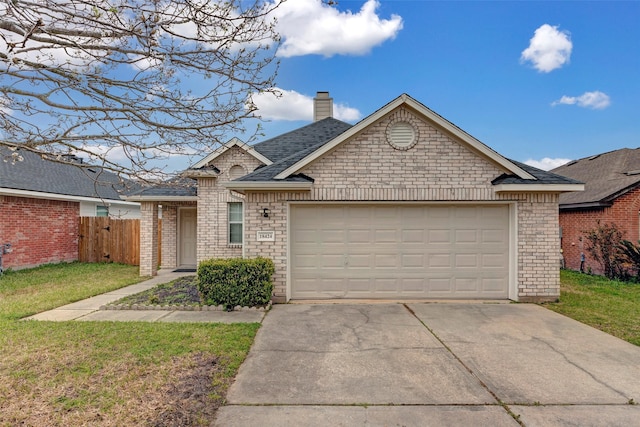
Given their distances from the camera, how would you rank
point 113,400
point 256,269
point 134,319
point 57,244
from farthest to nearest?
point 57,244
point 256,269
point 134,319
point 113,400

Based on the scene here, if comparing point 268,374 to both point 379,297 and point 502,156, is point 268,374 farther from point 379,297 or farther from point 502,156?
point 502,156

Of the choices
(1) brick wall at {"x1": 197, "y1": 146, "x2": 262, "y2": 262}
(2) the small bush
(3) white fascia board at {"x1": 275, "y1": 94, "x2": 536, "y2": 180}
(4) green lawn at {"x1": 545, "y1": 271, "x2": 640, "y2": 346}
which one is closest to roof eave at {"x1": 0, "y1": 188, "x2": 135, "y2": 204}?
(1) brick wall at {"x1": 197, "y1": 146, "x2": 262, "y2": 262}

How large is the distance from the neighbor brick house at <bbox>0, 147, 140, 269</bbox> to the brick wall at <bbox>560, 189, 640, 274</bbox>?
17709 mm

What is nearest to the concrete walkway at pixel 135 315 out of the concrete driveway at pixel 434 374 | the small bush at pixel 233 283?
the small bush at pixel 233 283

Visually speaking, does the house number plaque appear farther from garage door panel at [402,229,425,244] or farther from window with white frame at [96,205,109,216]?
window with white frame at [96,205,109,216]

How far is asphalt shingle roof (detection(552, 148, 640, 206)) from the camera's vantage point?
12.5 metres

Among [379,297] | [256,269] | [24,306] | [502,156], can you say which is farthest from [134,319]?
[502,156]

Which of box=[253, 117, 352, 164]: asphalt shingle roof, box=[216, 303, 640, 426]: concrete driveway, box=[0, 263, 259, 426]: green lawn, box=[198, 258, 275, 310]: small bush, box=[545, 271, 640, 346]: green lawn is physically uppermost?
box=[253, 117, 352, 164]: asphalt shingle roof

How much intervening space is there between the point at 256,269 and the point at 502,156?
238 inches

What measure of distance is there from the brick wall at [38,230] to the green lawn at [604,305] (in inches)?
676

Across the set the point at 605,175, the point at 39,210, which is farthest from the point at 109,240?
the point at 605,175

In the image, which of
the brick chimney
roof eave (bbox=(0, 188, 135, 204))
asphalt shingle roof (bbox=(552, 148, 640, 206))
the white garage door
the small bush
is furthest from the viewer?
the brick chimney

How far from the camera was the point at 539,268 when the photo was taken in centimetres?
786

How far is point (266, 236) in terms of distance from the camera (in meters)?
7.77
